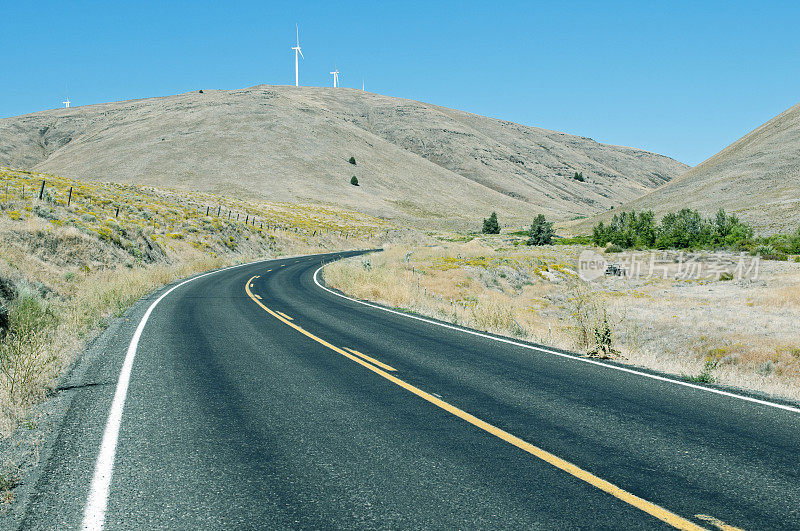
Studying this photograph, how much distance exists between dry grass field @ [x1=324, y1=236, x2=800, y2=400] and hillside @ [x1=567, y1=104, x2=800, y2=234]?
2474 cm

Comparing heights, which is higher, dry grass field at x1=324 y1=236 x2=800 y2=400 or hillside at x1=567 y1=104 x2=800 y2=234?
hillside at x1=567 y1=104 x2=800 y2=234

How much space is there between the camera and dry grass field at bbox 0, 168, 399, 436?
7137 mm

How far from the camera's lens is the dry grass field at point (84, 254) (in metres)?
7.14

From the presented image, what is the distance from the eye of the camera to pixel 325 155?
11250 cm

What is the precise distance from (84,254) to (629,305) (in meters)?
23.7

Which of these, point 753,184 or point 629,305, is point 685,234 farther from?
point 753,184

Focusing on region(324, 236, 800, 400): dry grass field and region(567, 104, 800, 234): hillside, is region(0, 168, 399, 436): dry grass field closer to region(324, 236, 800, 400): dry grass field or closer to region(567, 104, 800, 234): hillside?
region(324, 236, 800, 400): dry grass field

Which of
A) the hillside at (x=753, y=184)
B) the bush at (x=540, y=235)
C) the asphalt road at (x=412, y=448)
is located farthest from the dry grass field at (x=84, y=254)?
the hillside at (x=753, y=184)

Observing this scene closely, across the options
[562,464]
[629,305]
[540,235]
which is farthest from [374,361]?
[540,235]

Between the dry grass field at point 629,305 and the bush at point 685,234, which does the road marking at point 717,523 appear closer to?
the dry grass field at point 629,305

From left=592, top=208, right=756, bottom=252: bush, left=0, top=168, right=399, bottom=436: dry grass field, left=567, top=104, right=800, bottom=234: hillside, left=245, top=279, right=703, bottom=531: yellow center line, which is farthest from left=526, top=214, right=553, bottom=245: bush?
left=245, top=279, right=703, bottom=531: yellow center line

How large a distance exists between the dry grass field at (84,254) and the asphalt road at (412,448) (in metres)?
0.76

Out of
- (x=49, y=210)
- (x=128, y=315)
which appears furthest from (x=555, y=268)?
(x=49, y=210)

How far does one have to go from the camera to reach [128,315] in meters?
12.9
